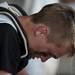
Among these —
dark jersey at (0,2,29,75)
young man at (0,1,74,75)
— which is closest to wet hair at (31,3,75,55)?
young man at (0,1,74,75)

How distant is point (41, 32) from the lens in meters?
1.18

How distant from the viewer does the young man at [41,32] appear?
112 cm

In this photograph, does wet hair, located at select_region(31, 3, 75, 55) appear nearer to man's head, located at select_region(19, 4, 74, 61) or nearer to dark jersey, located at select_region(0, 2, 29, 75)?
man's head, located at select_region(19, 4, 74, 61)

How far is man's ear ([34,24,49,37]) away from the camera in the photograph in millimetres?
1178

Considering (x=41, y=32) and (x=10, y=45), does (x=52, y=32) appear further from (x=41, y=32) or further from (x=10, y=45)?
(x=10, y=45)

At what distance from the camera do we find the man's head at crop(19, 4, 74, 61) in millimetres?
1182

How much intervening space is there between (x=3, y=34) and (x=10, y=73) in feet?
0.51

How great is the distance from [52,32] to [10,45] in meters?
0.20

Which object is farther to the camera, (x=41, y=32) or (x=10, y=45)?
(x=41, y=32)

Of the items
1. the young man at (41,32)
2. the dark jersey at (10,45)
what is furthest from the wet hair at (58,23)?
the dark jersey at (10,45)

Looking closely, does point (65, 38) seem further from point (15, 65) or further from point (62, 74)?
point (62, 74)

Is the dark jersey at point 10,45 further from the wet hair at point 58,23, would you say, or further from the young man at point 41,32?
the wet hair at point 58,23

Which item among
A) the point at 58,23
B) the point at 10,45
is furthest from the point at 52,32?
the point at 10,45

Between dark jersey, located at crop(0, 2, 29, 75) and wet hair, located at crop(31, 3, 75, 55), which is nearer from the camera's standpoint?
dark jersey, located at crop(0, 2, 29, 75)
